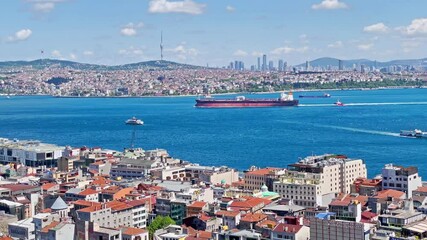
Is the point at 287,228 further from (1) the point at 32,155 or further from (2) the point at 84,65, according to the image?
(2) the point at 84,65

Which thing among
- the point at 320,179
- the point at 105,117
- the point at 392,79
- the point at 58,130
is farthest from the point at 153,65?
the point at 320,179

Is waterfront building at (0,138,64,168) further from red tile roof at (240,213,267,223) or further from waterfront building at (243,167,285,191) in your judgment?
red tile roof at (240,213,267,223)

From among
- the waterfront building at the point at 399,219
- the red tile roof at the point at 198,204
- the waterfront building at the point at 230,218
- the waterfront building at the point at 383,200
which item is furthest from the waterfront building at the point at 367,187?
the waterfront building at the point at 399,219

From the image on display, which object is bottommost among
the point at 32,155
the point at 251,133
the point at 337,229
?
the point at 251,133

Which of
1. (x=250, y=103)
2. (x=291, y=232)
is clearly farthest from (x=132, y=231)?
(x=250, y=103)

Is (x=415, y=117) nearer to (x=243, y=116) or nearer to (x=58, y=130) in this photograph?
(x=243, y=116)

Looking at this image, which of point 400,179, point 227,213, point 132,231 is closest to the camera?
point 132,231

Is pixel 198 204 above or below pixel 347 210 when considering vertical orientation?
below
